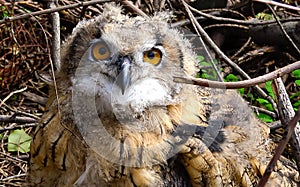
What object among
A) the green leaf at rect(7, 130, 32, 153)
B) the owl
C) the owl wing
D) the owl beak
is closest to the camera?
the owl beak

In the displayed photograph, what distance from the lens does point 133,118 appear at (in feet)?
8.59

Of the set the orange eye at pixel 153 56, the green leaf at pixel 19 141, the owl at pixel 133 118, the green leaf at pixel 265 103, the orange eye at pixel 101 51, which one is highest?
the orange eye at pixel 101 51

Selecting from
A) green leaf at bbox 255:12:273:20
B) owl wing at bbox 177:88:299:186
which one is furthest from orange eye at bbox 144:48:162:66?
green leaf at bbox 255:12:273:20

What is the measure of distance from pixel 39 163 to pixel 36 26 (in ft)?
7.17

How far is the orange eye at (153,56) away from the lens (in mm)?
2600

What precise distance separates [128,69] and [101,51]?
179 mm

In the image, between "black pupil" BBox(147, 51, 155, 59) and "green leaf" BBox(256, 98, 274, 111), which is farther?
"green leaf" BBox(256, 98, 274, 111)

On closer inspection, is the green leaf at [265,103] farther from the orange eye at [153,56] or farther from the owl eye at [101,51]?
the owl eye at [101,51]

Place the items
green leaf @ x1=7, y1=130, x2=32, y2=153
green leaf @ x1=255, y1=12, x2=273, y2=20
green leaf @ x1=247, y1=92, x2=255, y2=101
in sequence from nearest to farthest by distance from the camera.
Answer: green leaf @ x1=7, y1=130, x2=32, y2=153 < green leaf @ x1=247, y1=92, x2=255, y2=101 < green leaf @ x1=255, y1=12, x2=273, y2=20

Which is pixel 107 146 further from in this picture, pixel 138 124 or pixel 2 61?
pixel 2 61

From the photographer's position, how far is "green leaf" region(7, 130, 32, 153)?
4.19 meters

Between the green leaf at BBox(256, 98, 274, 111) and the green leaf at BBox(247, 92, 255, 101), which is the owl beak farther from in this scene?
the green leaf at BBox(247, 92, 255, 101)

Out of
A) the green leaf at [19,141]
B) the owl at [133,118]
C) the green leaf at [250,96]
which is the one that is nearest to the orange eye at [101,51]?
the owl at [133,118]

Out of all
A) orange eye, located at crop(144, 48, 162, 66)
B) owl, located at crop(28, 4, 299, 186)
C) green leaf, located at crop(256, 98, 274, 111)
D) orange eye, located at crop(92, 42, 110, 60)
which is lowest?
green leaf, located at crop(256, 98, 274, 111)
